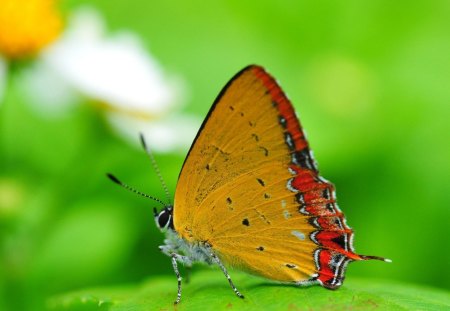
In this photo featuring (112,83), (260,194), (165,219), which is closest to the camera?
(260,194)

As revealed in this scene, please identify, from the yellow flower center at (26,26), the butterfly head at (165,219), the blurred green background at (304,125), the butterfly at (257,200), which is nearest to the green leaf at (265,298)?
the butterfly at (257,200)

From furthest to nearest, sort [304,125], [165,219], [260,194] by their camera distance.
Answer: [304,125]
[165,219]
[260,194]

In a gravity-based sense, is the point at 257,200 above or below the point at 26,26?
below

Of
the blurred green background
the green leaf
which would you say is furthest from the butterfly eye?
the blurred green background

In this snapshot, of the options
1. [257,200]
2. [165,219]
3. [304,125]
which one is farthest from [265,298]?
[304,125]

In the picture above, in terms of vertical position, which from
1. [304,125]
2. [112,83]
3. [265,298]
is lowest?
[265,298]

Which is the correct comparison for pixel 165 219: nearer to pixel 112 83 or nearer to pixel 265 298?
pixel 265 298

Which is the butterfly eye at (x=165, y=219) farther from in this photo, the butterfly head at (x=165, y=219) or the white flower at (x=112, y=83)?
the white flower at (x=112, y=83)
